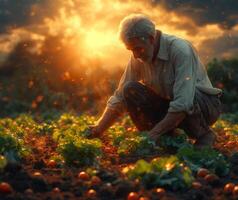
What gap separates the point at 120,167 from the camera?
6.17 m

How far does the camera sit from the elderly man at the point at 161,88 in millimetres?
6688

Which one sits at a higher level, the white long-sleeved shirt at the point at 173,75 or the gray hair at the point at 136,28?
the gray hair at the point at 136,28

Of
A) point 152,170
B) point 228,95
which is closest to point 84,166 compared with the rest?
point 152,170

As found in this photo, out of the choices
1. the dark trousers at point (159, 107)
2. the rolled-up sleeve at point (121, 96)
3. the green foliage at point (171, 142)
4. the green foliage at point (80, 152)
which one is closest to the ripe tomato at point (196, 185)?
the green foliage at point (80, 152)

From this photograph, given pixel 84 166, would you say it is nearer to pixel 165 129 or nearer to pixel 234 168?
pixel 165 129

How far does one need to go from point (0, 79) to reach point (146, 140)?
25849mm

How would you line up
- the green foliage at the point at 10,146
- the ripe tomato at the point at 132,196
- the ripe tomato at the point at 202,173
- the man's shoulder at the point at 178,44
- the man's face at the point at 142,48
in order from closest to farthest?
1. the ripe tomato at the point at 132,196
2. the ripe tomato at the point at 202,173
3. the green foliage at the point at 10,146
4. the man's face at the point at 142,48
5. the man's shoulder at the point at 178,44

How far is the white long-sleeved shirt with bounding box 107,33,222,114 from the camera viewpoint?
678 cm

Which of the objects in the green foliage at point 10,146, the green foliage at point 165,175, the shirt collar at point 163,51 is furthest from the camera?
the shirt collar at point 163,51

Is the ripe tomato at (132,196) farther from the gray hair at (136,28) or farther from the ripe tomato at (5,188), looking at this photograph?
the gray hair at (136,28)

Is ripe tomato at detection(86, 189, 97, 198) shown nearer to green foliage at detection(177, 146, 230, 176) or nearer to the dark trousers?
green foliage at detection(177, 146, 230, 176)

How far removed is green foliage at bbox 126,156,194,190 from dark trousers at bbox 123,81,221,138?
2.45 meters

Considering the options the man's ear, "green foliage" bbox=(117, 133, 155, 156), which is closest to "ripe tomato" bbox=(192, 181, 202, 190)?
"green foliage" bbox=(117, 133, 155, 156)

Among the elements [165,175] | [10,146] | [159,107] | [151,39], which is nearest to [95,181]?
[165,175]
